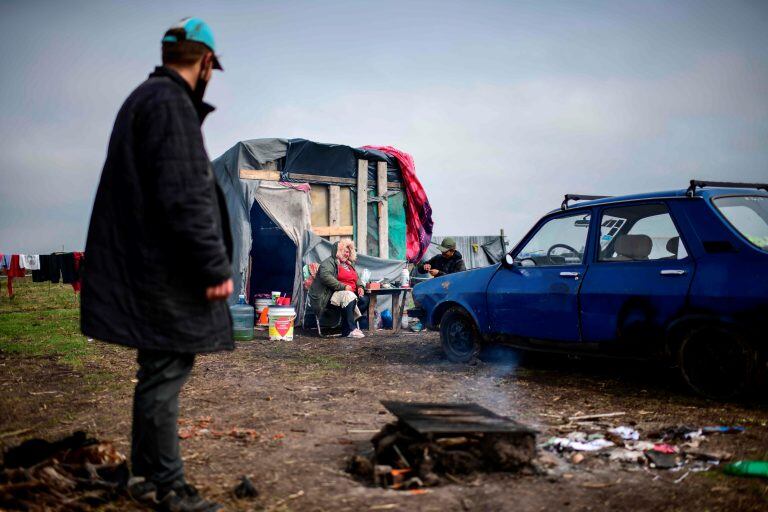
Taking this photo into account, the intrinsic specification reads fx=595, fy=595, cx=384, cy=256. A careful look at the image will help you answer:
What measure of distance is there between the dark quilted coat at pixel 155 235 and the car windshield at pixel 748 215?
445 centimetres

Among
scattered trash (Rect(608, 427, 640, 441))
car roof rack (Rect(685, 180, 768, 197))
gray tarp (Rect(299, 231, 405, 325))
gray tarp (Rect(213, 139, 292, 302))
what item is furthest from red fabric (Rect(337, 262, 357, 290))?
scattered trash (Rect(608, 427, 640, 441))

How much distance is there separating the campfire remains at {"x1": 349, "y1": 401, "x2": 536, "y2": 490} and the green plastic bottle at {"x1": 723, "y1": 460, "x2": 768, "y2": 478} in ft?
3.79

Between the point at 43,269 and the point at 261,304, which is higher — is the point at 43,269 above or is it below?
above

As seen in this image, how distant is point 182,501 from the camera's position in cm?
279

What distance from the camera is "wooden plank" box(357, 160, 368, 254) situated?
42.7ft

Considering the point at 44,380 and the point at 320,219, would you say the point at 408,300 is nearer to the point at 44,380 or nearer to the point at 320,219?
the point at 320,219

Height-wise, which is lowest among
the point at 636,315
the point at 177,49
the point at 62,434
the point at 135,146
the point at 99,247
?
the point at 62,434

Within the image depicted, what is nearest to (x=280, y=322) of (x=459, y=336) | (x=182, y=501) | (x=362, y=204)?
(x=459, y=336)

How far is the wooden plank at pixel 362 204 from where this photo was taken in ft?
42.7

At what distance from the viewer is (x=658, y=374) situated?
6.39m

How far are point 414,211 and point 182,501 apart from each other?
1138 centimetres

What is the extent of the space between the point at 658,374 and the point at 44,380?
6.82m

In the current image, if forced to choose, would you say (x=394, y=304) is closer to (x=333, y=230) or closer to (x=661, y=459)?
(x=333, y=230)

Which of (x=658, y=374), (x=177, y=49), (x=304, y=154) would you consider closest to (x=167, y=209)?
(x=177, y=49)
